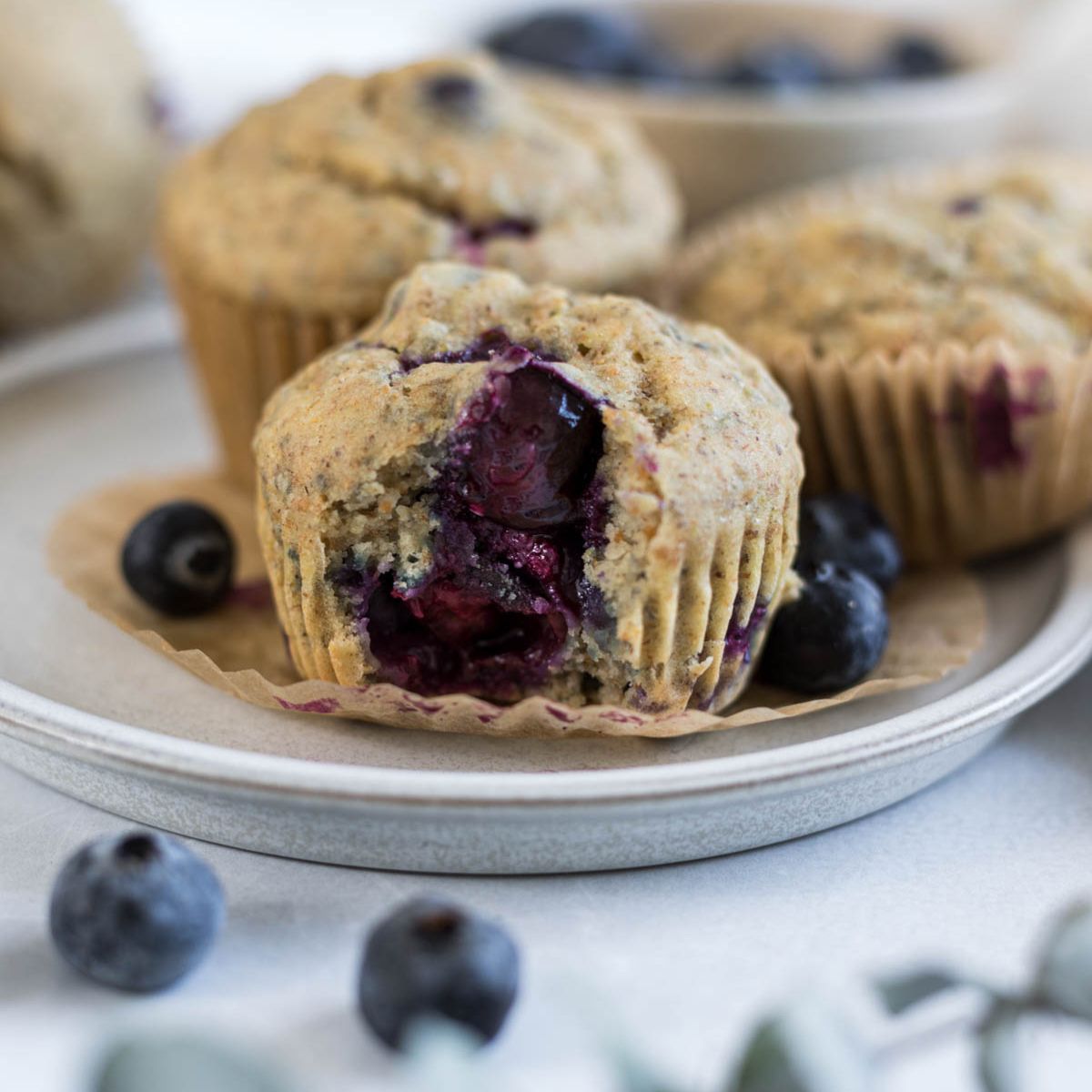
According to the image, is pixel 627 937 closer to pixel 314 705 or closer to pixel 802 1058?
pixel 802 1058

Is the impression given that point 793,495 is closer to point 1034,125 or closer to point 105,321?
point 105,321

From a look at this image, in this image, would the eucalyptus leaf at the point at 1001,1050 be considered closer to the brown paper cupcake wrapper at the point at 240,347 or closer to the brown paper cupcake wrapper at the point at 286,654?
the brown paper cupcake wrapper at the point at 286,654

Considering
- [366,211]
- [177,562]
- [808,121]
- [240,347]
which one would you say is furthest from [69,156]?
[808,121]

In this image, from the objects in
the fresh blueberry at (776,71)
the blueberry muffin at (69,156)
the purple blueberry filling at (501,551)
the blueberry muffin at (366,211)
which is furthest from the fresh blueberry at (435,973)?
the fresh blueberry at (776,71)

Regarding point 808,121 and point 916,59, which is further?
point 916,59

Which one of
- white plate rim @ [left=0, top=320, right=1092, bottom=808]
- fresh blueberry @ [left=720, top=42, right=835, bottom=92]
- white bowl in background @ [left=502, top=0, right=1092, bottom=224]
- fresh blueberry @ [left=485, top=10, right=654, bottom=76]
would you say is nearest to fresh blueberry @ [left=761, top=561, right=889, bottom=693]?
white plate rim @ [left=0, top=320, right=1092, bottom=808]

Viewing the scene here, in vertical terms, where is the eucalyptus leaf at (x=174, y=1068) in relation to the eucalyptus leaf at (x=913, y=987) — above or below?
above

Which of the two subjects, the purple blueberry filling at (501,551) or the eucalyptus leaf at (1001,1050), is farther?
the purple blueberry filling at (501,551)
